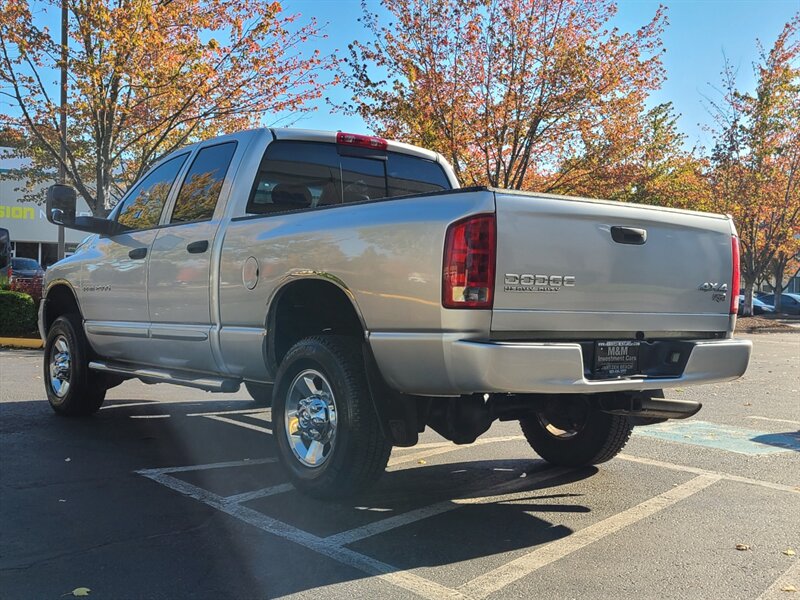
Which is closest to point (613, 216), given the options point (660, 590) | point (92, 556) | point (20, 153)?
point (660, 590)

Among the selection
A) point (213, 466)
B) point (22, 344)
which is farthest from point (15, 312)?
point (213, 466)

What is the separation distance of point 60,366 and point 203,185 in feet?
8.74

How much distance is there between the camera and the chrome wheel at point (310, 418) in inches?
173

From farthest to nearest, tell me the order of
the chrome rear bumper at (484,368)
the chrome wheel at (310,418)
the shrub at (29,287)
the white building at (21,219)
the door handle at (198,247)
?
1. the white building at (21,219)
2. the shrub at (29,287)
3. the door handle at (198,247)
4. the chrome wheel at (310,418)
5. the chrome rear bumper at (484,368)

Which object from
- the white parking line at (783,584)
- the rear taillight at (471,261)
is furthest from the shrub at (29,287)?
the white parking line at (783,584)

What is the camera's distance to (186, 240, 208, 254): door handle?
5316mm

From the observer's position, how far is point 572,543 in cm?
388

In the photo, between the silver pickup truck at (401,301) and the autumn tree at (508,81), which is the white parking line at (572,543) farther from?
the autumn tree at (508,81)

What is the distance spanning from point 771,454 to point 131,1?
12900 millimetres

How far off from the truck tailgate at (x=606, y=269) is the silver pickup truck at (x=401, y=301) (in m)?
0.01

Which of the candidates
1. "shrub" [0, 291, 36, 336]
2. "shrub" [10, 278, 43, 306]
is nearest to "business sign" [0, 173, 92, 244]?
"shrub" [10, 278, 43, 306]

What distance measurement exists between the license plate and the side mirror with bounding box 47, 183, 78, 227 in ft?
14.6

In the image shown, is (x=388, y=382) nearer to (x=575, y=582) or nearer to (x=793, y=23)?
(x=575, y=582)

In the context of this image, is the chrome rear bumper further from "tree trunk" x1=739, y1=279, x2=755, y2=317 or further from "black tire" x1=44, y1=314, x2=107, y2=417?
"tree trunk" x1=739, y1=279, x2=755, y2=317
